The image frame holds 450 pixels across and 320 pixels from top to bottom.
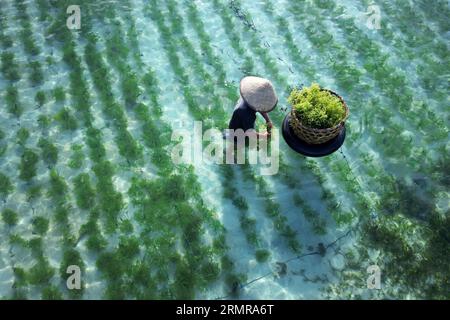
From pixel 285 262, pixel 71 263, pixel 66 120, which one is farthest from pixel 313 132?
pixel 66 120

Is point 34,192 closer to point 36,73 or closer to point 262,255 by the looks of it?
point 36,73

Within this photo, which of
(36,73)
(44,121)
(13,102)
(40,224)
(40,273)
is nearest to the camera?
(40,273)

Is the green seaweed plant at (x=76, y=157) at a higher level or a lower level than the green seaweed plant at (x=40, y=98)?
lower

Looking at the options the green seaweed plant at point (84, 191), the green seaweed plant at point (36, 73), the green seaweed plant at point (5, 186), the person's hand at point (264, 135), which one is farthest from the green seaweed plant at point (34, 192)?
the person's hand at point (264, 135)

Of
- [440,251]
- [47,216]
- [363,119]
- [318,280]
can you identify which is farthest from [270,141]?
[47,216]

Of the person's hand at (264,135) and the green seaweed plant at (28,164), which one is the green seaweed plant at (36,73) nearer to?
the green seaweed plant at (28,164)

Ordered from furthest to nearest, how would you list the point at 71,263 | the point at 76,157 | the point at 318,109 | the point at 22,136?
the point at 22,136 < the point at 76,157 < the point at 318,109 < the point at 71,263
